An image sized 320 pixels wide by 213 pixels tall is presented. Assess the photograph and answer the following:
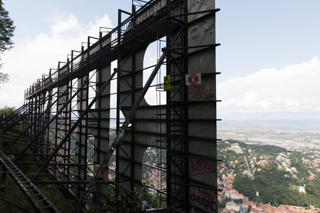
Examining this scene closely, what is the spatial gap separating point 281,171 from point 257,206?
6574 mm

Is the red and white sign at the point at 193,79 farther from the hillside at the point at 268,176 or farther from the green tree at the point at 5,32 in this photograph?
the green tree at the point at 5,32

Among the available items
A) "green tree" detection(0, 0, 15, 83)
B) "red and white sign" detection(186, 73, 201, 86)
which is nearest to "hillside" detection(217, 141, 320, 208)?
"red and white sign" detection(186, 73, 201, 86)

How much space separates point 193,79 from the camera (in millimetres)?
7980

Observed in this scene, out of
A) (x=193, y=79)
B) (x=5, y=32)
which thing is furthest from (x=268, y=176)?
(x=5, y=32)

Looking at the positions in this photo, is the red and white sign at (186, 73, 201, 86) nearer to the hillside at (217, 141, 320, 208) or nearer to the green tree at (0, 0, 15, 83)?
the hillside at (217, 141, 320, 208)

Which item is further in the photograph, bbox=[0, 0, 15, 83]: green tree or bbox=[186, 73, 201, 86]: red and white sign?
bbox=[0, 0, 15, 83]: green tree

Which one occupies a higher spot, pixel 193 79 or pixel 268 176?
pixel 193 79

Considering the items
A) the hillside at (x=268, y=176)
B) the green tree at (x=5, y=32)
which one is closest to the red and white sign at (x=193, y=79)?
the hillside at (x=268, y=176)

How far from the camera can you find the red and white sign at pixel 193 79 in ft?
25.7

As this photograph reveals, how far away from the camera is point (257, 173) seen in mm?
16406

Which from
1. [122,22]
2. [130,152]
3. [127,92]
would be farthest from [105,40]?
[130,152]

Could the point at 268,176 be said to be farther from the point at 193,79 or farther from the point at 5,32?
the point at 5,32

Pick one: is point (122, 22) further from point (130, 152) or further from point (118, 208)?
point (118, 208)

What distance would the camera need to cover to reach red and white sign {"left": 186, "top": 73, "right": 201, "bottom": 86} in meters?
7.84
